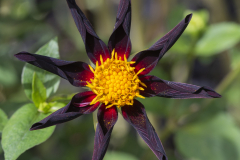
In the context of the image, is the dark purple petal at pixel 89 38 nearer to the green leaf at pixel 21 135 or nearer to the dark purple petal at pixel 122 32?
the dark purple petal at pixel 122 32

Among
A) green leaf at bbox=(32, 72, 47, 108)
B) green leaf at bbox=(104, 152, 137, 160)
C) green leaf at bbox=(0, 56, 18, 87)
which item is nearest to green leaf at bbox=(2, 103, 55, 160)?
green leaf at bbox=(32, 72, 47, 108)

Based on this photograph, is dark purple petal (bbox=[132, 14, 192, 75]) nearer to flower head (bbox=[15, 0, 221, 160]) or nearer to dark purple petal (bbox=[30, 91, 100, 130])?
flower head (bbox=[15, 0, 221, 160])

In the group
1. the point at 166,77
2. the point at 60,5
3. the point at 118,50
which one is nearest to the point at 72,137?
the point at 166,77

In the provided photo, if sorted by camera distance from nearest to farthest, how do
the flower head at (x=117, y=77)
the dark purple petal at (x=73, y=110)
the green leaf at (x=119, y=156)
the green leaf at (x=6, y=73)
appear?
the dark purple petal at (x=73, y=110) → the flower head at (x=117, y=77) → the green leaf at (x=6, y=73) → the green leaf at (x=119, y=156)

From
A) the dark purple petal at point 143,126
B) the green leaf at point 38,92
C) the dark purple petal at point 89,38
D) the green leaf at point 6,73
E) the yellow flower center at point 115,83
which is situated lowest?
the green leaf at point 6,73

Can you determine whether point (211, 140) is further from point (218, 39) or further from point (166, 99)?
point (218, 39)

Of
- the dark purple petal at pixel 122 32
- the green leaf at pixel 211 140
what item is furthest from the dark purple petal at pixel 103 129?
the green leaf at pixel 211 140

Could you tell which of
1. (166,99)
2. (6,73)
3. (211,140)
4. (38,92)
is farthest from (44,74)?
(211,140)
